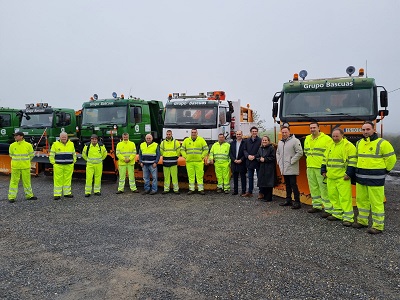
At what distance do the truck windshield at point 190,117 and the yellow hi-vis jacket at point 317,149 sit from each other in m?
3.70

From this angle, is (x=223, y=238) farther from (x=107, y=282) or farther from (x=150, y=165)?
(x=150, y=165)

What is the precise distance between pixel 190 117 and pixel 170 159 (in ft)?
5.95

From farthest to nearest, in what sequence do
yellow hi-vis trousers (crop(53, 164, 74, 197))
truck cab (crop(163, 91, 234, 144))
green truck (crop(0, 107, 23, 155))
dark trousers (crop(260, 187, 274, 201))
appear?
green truck (crop(0, 107, 23, 155)) < truck cab (crop(163, 91, 234, 144)) < yellow hi-vis trousers (crop(53, 164, 74, 197)) < dark trousers (crop(260, 187, 274, 201))

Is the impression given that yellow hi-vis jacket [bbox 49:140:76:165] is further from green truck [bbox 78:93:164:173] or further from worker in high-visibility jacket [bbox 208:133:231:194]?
worker in high-visibility jacket [bbox 208:133:231:194]

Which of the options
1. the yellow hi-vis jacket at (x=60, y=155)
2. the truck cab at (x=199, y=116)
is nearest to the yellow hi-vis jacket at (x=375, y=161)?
the truck cab at (x=199, y=116)

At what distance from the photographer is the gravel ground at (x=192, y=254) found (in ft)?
12.1

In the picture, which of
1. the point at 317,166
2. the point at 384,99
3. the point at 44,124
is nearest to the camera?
the point at 317,166

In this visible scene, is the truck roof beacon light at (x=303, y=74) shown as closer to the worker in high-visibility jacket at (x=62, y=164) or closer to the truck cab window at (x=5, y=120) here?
the worker in high-visibility jacket at (x=62, y=164)

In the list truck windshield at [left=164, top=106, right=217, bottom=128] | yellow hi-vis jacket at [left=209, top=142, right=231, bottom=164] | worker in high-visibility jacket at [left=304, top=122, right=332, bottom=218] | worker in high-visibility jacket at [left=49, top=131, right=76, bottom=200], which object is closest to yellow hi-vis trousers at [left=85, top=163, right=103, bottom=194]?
worker in high-visibility jacket at [left=49, top=131, right=76, bottom=200]

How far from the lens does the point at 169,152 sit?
893 centimetres

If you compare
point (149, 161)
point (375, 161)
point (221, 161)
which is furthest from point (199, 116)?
point (375, 161)

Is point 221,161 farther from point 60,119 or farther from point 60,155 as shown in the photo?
point 60,119

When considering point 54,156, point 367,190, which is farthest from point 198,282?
point 54,156

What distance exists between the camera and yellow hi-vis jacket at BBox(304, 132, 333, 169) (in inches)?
255
